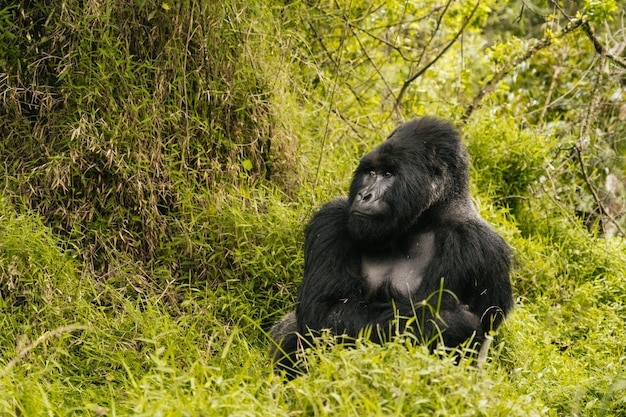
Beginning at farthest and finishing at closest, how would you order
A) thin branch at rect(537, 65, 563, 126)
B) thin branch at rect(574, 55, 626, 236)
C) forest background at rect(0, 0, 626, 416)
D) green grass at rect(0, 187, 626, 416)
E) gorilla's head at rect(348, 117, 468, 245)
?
thin branch at rect(537, 65, 563, 126), thin branch at rect(574, 55, 626, 236), gorilla's head at rect(348, 117, 468, 245), forest background at rect(0, 0, 626, 416), green grass at rect(0, 187, 626, 416)

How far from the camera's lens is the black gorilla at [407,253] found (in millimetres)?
3885

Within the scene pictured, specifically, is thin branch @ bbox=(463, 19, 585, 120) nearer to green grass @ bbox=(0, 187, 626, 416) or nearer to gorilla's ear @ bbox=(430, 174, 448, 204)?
green grass @ bbox=(0, 187, 626, 416)

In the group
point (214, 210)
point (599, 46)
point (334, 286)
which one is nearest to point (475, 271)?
point (334, 286)

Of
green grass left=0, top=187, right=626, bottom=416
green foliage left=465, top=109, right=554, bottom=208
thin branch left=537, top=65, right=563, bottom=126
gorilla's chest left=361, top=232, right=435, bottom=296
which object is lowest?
green grass left=0, top=187, right=626, bottom=416

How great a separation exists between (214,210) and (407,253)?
1257mm

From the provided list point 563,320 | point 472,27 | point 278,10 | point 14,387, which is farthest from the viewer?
point 472,27

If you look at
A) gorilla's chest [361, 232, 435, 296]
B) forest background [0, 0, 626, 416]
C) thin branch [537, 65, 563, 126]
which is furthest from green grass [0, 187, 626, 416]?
thin branch [537, 65, 563, 126]

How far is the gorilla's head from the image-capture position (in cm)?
399

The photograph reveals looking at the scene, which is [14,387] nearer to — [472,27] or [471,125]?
[471,125]

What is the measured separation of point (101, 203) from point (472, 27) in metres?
3.53

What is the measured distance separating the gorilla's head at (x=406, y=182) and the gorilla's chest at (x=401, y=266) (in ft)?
0.30

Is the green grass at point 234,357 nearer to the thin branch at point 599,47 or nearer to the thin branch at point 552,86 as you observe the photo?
the thin branch at point 599,47

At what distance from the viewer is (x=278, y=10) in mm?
5645

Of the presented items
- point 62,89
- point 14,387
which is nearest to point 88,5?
point 62,89
